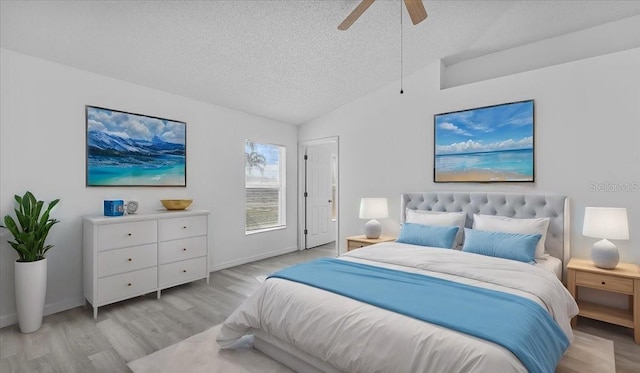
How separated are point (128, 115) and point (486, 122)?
13.6 ft

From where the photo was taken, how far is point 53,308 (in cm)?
309

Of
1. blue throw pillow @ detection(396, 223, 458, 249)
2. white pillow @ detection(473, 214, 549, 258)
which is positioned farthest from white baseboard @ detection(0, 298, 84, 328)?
white pillow @ detection(473, 214, 549, 258)

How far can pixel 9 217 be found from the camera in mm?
2645

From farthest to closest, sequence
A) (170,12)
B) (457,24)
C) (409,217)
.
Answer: (409,217) → (457,24) → (170,12)

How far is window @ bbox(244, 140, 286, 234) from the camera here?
16.8ft

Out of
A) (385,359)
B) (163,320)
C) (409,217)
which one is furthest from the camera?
(409,217)

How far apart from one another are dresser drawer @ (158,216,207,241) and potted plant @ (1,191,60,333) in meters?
0.99

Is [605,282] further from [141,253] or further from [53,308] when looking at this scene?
[53,308]

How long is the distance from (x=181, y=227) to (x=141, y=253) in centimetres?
50

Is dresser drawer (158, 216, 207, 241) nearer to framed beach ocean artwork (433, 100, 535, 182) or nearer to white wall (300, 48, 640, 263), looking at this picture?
white wall (300, 48, 640, 263)

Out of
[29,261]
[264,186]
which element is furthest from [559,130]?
[29,261]

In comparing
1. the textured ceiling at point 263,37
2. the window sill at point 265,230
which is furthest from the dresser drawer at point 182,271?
the textured ceiling at point 263,37

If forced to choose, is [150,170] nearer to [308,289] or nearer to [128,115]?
[128,115]

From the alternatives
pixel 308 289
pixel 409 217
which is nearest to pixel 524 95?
pixel 409 217
